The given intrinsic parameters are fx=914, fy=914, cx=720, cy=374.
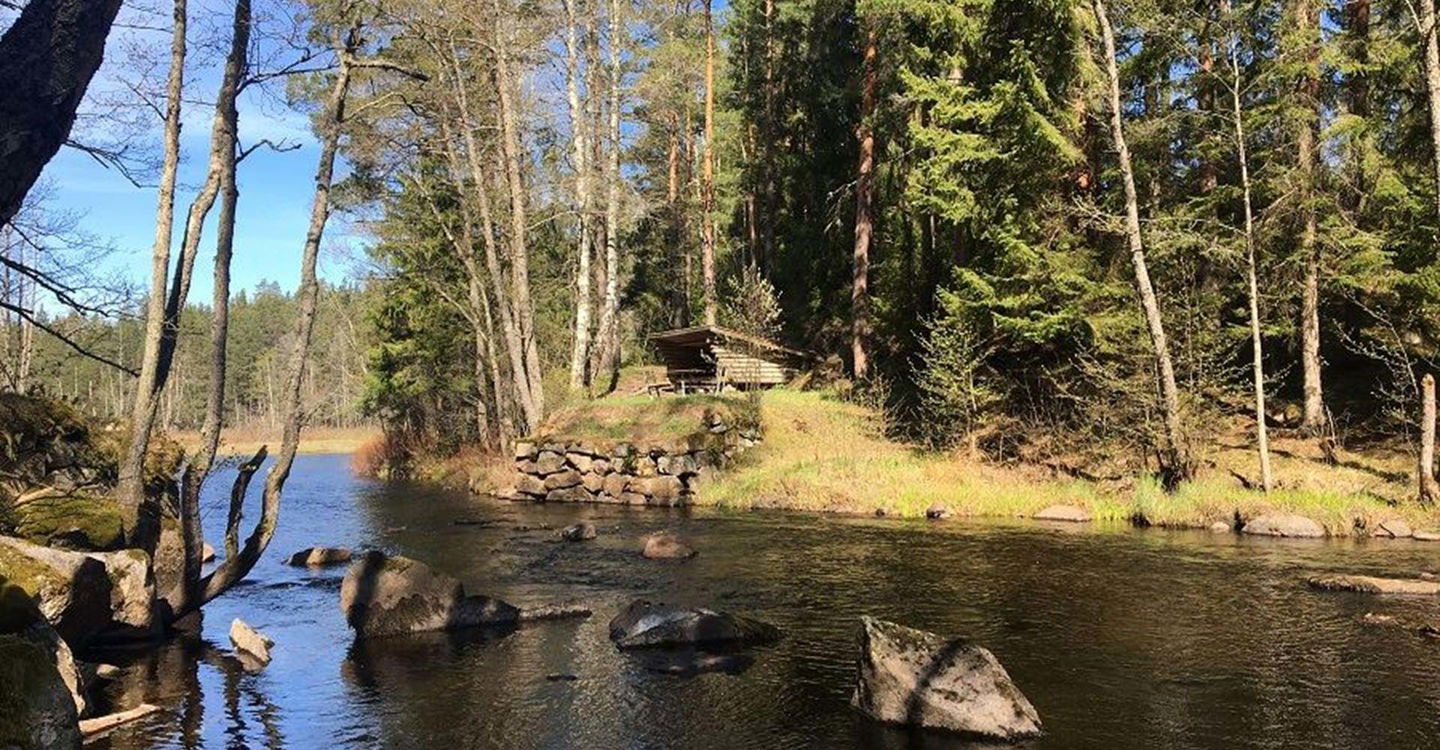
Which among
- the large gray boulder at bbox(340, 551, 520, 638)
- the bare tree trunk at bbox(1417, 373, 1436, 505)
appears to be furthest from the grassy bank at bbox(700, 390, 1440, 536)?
the large gray boulder at bbox(340, 551, 520, 638)

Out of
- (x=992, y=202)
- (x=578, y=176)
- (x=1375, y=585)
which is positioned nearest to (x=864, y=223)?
(x=992, y=202)

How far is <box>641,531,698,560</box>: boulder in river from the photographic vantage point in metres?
16.1

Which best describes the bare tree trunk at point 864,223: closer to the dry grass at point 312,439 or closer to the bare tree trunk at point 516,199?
the bare tree trunk at point 516,199

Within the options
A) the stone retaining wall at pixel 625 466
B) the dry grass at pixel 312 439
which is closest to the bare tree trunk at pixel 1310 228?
the stone retaining wall at pixel 625 466

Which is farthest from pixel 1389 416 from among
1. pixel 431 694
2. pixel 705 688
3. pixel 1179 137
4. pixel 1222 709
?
pixel 431 694

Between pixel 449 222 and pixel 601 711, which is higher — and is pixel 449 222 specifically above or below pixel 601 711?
above

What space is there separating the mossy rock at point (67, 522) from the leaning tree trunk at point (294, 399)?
1.23 meters

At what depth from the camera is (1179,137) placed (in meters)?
26.5

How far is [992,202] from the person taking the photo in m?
25.8

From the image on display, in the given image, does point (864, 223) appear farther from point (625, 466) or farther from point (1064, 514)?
point (1064, 514)

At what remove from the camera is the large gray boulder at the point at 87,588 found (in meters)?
8.20

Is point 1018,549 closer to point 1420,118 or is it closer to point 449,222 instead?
point 1420,118

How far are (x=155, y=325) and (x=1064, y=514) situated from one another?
1747 centimetres

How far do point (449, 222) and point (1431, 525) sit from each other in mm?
31698
